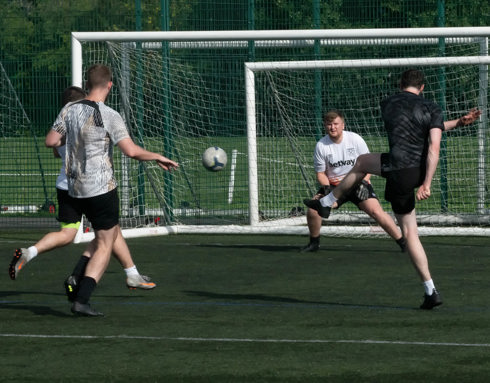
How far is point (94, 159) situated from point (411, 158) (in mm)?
2404

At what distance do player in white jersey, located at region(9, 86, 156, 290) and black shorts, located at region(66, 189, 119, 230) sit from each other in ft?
1.59

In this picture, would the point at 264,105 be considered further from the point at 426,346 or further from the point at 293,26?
the point at 426,346

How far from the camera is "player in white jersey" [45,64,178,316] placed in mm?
7859

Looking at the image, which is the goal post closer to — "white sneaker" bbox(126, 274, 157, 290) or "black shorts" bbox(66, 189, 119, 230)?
"white sneaker" bbox(126, 274, 157, 290)

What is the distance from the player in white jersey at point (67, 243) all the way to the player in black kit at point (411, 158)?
2.24 meters

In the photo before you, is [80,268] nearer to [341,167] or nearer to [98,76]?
[98,76]

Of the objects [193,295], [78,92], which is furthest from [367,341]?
[78,92]

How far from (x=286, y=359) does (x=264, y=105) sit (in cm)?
977

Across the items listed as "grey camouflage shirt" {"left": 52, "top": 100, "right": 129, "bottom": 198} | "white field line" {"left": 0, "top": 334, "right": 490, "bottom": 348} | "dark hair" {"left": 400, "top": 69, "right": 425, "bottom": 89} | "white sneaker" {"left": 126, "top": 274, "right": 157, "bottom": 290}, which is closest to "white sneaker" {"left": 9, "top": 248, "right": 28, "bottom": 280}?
"grey camouflage shirt" {"left": 52, "top": 100, "right": 129, "bottom": 198}

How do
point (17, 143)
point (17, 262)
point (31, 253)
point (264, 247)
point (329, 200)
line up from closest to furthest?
point (17, 262), point (31, 253), point (329, 200), point (264, 247), point (17, 143)

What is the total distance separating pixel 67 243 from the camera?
352 inches

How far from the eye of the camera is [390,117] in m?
8.12

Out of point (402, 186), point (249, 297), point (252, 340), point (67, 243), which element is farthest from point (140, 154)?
point (402, 186)

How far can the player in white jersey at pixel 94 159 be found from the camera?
7859mm
